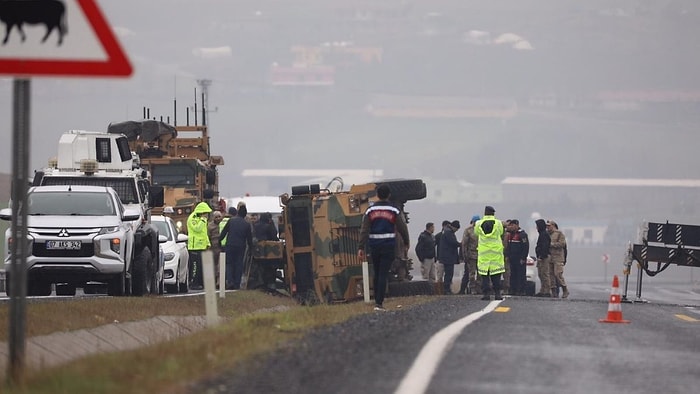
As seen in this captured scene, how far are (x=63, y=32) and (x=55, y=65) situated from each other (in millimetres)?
189

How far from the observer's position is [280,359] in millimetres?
11117

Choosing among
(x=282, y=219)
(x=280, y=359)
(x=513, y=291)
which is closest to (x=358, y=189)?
(x=282, y=219)

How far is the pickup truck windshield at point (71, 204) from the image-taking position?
23.7 metres

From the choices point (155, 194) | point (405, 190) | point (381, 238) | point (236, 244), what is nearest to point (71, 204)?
point (155, 194)

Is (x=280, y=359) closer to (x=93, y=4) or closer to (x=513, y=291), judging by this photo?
(x=93, y=4)

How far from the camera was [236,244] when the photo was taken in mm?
30734

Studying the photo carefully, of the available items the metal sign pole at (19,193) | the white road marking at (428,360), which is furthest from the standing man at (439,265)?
the metal sign pole at (19,193)

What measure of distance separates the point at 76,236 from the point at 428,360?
1318 cm

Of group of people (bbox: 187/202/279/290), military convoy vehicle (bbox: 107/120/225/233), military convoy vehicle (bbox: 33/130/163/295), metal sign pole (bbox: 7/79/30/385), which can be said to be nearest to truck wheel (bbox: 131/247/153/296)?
military convoy vehicle (bbox: 33/130/163/295)

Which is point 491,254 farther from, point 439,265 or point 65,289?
point 439,265

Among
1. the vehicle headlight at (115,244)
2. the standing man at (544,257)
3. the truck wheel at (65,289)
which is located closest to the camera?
the vehicle headlight at (115,244)

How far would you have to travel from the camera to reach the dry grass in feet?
32.8

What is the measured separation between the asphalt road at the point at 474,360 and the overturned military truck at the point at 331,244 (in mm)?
12027

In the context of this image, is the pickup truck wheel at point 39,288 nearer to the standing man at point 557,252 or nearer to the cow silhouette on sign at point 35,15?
the standing man at point 557,252
